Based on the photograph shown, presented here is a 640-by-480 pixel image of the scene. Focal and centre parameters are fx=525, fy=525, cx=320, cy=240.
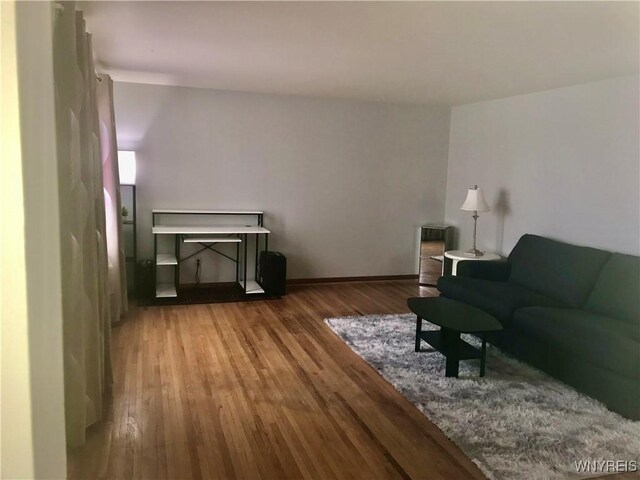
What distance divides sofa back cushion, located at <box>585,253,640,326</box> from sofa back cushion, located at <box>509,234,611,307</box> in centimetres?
9

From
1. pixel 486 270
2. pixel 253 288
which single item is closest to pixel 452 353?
pixel 486 270

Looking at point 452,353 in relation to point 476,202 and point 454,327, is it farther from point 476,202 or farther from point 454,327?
point 476,202

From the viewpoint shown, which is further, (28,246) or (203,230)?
(203,230)

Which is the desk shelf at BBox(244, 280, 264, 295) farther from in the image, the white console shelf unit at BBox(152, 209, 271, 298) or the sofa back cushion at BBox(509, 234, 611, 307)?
the sofa back cushion at BBox(509, 234, 611, 307)

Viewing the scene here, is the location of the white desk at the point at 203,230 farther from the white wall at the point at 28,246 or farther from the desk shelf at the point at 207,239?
the white wall at the point at 28,246

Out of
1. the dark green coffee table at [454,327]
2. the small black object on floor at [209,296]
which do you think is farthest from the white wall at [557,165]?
the small black object on floor at [209,296]

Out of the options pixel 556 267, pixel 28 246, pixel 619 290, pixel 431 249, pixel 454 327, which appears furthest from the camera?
pixel 431 249

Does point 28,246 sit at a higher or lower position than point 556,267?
higher

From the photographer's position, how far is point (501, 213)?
5504mm

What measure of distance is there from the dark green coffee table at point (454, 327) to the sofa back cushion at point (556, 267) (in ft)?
2.65

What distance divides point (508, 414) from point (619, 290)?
4.52 feet

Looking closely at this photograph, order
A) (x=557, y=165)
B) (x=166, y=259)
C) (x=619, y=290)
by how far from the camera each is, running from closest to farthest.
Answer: (x=619, y=290) → (x=557, y=165) → (x=166, y=259)

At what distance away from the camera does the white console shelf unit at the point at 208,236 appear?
5324 mm

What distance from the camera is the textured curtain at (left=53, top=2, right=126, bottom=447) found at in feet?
7.09
